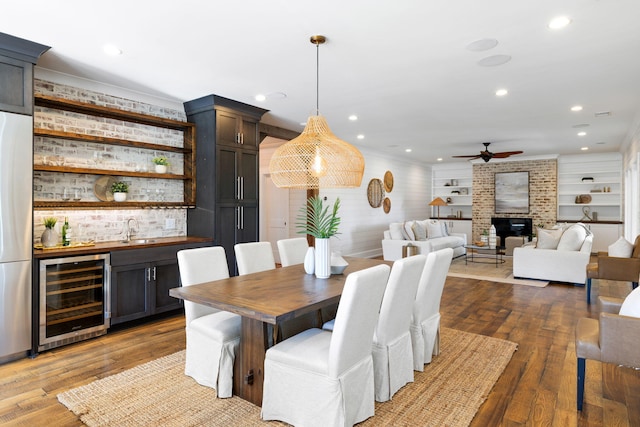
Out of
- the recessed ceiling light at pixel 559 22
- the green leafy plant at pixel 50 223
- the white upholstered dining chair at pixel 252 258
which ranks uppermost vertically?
the recessed ceiling light at pixel 559 22

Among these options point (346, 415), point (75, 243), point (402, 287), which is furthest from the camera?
point (75, 243)

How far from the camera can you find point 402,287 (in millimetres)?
2451

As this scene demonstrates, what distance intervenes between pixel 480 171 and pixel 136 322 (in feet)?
33.2

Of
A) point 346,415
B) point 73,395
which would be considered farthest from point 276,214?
point 346,415

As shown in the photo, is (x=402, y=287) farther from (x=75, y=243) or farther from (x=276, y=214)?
(x=276, y=214)

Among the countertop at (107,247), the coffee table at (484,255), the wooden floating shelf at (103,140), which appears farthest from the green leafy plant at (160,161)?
the coffee table at (484,255)

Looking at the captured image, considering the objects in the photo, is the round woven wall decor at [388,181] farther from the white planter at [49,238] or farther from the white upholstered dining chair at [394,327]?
the white planter at [49,238]

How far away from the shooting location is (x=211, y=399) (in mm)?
2572

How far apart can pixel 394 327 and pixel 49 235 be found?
335 centimetres

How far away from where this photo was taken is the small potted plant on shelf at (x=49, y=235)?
11.9 feet

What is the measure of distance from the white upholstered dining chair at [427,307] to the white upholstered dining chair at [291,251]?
1411mm

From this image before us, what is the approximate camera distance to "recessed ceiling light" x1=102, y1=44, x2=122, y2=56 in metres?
3.27

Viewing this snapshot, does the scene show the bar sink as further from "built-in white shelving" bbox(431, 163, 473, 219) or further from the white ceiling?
"built-in white shelving" bbox(431, 163, 473, 219)

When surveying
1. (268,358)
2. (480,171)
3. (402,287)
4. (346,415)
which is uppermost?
(480,171)
